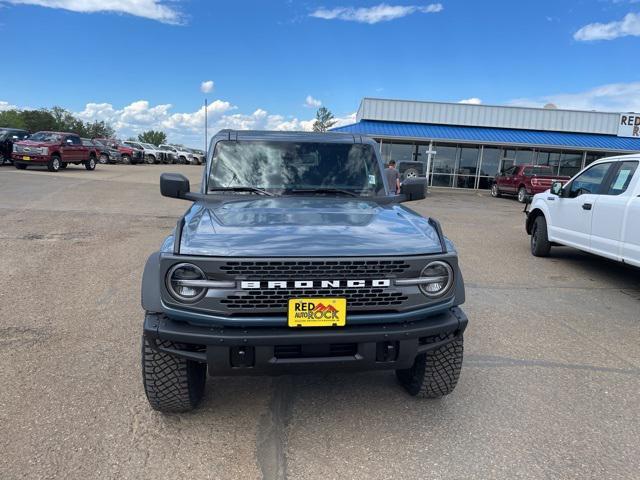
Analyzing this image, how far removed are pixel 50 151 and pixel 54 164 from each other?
2.58ft

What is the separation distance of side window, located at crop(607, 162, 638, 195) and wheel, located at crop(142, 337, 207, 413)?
20.6 ft

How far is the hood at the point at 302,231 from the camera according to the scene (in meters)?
2.79

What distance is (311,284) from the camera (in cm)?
274

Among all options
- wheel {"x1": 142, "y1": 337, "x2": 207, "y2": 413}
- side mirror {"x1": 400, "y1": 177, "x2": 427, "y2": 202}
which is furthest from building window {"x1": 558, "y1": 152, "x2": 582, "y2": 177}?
wheel {"x1": 142, "y1": 337, "x2": 207, "y2": 413}

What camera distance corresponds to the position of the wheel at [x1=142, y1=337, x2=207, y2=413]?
9.71ft

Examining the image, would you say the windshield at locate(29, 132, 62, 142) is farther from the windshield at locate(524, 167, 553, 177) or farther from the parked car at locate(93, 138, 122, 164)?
the windshield at locate(524, 167, 553, 177)

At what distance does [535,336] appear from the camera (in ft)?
16.1

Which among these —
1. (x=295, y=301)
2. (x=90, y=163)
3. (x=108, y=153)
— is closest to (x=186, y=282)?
(x=295, y=301)

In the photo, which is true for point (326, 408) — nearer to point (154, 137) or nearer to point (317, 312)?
point (317, 312)

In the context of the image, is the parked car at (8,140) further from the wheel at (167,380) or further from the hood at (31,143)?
the wheel at (167,380)

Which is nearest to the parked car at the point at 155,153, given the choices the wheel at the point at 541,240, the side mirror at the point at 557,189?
the wheel at the point at 541,240

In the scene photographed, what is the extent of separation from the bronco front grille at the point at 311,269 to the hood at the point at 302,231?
52mm

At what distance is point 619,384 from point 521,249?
21.0 ft

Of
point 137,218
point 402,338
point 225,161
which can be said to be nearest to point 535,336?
point 402,338
